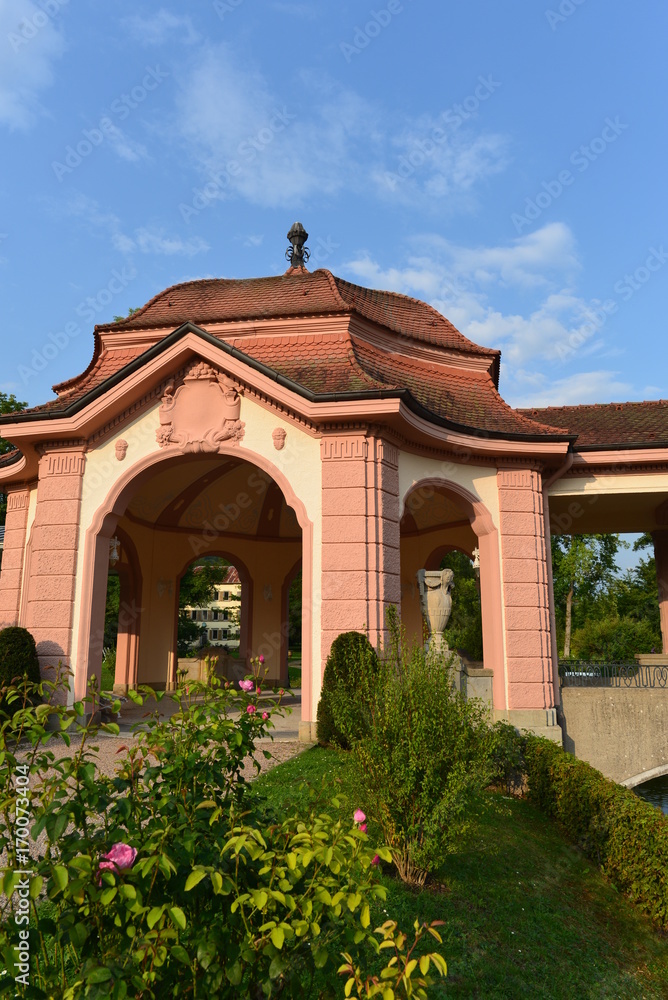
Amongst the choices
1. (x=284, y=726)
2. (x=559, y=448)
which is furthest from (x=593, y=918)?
(x=559, y=448)

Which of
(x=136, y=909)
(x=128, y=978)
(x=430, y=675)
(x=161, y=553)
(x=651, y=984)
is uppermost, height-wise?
(x=161, y=553)

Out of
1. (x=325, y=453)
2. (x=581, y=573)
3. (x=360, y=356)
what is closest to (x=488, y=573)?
(x=325, y=453)

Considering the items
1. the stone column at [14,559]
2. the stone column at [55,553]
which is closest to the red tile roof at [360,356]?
the stone column at [55,553]

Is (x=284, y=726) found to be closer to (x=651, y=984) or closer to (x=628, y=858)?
(x=628, y=858)

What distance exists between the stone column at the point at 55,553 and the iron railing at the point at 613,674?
1048 centimetres

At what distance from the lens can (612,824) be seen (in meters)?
8.51

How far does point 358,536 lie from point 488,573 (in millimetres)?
3351

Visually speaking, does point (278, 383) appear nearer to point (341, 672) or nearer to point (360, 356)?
point (360, 356)

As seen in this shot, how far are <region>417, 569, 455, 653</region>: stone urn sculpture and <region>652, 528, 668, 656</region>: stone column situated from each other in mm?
8977

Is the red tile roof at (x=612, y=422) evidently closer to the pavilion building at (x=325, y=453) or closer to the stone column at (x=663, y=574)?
the pavilion building at (x=325, y=453)

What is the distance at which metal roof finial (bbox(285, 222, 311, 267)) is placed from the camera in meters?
20.2

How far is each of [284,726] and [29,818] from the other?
11.6 m

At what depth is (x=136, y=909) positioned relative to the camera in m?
2.38

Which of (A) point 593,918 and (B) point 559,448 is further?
(B) point 559,448
